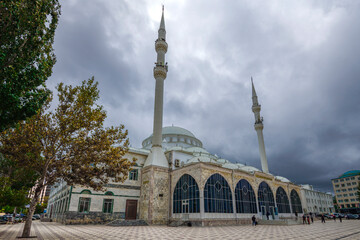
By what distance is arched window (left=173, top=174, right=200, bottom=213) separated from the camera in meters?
20.6

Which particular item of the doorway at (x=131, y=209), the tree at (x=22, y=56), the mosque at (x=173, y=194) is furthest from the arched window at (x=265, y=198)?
the tree at (x=22, y=56)

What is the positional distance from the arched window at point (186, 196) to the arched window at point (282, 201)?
1604 cm

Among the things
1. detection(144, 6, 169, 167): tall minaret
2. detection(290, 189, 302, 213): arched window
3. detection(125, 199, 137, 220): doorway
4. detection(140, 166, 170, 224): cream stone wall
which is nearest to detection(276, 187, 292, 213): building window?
detection(290, 189, 302, 213): arched window

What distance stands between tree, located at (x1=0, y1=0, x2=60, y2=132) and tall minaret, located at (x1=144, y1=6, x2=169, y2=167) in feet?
57.0

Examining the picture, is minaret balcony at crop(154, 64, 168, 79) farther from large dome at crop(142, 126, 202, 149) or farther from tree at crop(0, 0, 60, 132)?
tree at crop(0, 0, 60, 132)

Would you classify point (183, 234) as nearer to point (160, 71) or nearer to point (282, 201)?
point (160, 71)

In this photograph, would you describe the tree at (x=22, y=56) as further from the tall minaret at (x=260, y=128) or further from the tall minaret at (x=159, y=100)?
the tall minaret at (x=260, y=128)

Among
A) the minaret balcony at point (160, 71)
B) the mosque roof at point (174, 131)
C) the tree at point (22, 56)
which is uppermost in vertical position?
the minaret balcony at point (160, 71)

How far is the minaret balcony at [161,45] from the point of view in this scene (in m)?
30.8

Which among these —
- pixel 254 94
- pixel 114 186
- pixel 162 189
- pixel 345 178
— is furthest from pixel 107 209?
pixel 345 178

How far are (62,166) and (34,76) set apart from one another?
5995 millimetres

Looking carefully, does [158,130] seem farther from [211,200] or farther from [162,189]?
[211,200]

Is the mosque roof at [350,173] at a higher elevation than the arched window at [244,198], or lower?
higher

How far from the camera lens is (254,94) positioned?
136 ft
